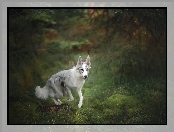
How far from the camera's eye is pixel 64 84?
748 cm

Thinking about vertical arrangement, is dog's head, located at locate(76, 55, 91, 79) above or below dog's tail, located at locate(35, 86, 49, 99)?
above

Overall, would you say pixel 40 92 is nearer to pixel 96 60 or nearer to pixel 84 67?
pixel 84 67

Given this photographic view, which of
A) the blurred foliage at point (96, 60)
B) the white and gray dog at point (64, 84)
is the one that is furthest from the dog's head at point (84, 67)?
the blurred foliage at point (96, 60)

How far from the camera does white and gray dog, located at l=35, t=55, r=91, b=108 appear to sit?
288 inches

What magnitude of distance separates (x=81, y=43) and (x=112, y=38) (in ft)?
2.00

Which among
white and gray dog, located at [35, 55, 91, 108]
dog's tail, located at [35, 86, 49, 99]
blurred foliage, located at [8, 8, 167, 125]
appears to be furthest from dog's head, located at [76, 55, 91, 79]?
dog's tail, located at [35, 86, 49, 99]

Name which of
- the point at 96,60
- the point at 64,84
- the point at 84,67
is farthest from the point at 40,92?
the point at 96,60

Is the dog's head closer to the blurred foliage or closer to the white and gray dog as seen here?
the white and gray dog

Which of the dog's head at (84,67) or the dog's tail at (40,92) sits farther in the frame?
the dog's tail at (40,92)

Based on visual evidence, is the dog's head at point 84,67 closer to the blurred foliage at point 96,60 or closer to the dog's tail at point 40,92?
the blurred foliage at point 96,60

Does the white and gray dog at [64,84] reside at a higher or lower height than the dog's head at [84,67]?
lower

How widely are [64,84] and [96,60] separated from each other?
0.76m

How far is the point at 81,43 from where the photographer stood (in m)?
7.59

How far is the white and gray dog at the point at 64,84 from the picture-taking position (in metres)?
7.32
